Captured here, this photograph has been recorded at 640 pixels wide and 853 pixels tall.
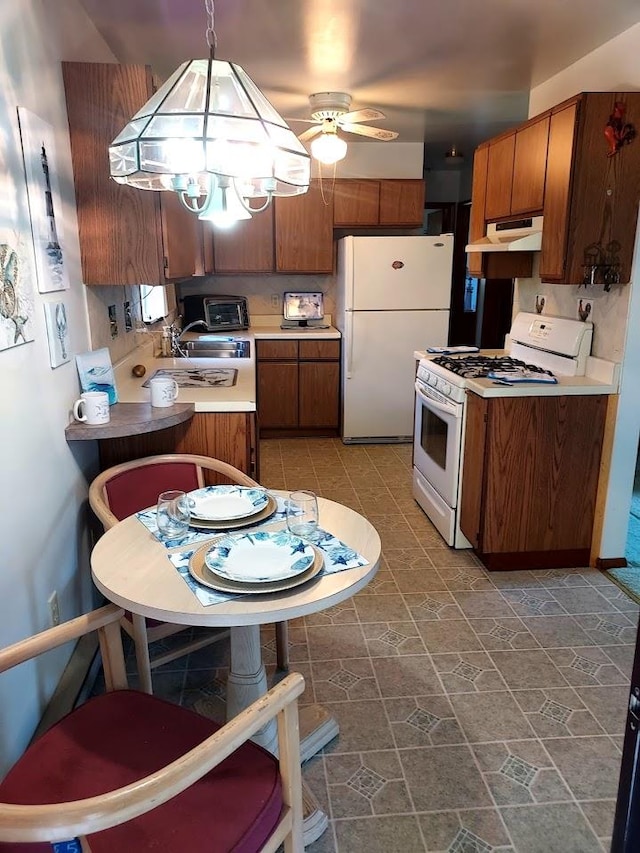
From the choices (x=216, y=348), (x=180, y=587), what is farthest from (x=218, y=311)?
(x=180, y=587)

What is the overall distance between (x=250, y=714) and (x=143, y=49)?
3.07 meters

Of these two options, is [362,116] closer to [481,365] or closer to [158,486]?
[481,365]

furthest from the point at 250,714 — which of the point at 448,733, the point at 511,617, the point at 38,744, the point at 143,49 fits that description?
the point at 143,49

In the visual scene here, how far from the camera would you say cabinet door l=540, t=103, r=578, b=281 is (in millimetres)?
2623

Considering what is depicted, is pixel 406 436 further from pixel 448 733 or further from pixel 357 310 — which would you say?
pixel 448 733

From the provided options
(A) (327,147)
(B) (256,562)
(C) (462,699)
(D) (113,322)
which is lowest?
(C) (462,699)

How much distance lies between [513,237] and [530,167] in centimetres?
34

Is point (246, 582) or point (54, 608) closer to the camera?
point (246, 582)

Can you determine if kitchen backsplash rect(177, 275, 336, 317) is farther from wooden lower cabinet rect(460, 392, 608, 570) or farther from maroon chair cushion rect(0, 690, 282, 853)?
maroon chair cushion rect(0, 690, 282, 853)

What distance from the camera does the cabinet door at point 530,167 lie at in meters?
2.88

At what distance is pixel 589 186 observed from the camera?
2605mm

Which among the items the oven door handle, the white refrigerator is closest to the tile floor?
the oven door handle

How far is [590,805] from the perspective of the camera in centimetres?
171

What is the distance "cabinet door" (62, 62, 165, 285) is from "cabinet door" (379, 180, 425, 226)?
3112 millimetres
